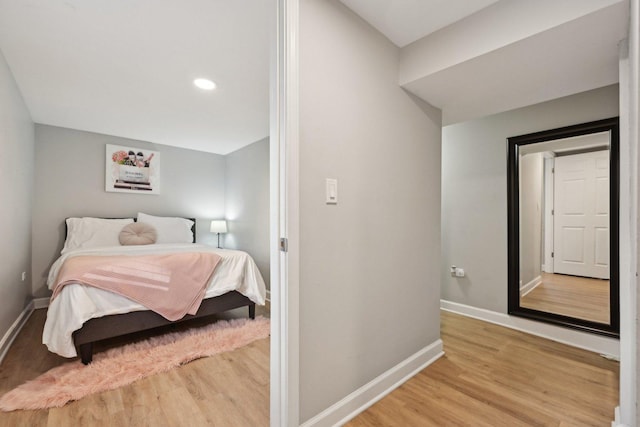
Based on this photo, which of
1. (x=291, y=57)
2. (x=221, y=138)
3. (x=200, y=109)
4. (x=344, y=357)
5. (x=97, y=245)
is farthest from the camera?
(x=221, y=138)

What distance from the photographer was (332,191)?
57.1 inches

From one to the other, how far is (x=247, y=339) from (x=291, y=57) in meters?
2.26

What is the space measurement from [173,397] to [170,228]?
303 centimetres

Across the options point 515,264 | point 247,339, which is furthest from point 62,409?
point 515,264

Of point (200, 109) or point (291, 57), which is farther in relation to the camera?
point (200, 109)

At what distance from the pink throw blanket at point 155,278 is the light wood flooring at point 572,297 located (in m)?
3.09

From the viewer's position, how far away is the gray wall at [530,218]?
2676 millimetres

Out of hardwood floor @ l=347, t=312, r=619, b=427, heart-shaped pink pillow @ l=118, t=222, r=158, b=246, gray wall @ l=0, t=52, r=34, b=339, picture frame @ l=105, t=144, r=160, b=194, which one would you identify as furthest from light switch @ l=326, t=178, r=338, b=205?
picture frame @ l=105, t=144, r=160, b=194

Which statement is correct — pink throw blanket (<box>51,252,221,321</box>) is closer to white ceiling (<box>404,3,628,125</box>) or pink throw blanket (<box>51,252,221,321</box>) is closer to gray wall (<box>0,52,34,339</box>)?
gray wall (<box>0,52,34,339</box>)

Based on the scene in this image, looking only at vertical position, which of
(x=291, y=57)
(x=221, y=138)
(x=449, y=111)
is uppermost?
(x=221, y=138)

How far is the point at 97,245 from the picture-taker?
11.8 feet

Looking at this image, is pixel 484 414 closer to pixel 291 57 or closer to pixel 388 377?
pixel 388 377

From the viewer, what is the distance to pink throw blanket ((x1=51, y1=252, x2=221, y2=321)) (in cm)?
213

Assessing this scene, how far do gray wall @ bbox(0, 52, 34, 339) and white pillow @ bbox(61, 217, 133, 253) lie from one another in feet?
1.22
